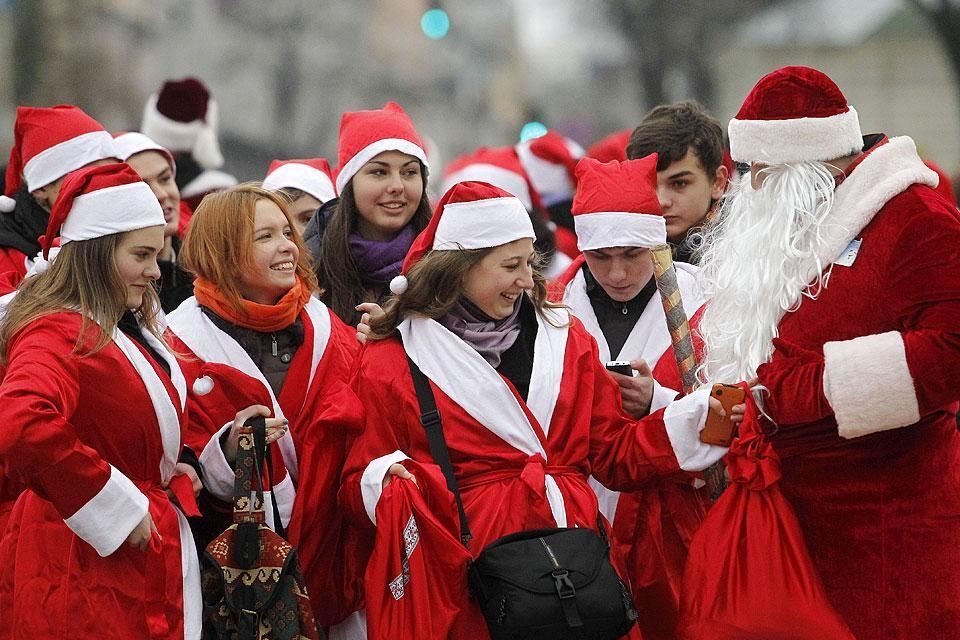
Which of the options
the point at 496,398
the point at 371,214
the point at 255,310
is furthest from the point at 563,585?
the point at 371,214

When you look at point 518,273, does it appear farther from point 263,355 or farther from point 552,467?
point 263,355

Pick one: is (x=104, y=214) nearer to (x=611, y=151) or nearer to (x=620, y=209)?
(x=620, y=209)

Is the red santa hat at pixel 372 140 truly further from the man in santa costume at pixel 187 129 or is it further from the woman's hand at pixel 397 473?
the man in santa costume at pixel 187 129

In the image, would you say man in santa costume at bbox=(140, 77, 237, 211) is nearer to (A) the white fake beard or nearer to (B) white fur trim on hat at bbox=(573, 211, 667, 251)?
(B) white fur trim on hat at bbox=(573, 211, 667, 251)

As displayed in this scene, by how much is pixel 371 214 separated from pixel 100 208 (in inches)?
59.1

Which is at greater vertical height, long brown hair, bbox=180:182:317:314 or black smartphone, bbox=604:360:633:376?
long brown hair, bbox=180:182:317:314

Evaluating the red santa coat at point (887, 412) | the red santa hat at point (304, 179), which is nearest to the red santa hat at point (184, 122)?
the red santa hat at point (304, 179)

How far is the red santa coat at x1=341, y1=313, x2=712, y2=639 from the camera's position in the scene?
14.4 feet

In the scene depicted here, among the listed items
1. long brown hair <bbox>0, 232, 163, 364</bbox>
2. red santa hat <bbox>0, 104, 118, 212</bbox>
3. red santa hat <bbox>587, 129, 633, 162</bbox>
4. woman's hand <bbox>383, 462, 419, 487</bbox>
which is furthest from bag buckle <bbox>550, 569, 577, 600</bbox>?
red santa hat <bbox>587, 129, 633, 162</bbox>

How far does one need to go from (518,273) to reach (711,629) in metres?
1.32

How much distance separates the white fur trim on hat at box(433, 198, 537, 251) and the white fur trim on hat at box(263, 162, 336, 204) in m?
2.11

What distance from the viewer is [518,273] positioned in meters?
4.64

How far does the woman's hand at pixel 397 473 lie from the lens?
14.1 feet

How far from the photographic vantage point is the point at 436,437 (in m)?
4.42
